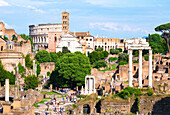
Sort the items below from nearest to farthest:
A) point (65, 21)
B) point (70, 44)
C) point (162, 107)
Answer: point (162, 107)
point (70, 44)
point (65, 21)

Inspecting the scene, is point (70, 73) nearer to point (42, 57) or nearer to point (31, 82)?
point (31, 82)

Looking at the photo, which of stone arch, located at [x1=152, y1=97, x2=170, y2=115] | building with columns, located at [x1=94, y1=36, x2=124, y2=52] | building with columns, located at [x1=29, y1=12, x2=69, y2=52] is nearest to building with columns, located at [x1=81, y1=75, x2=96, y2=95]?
stone arch, located at [x1=152, y1=97, x2=170, y2=115]

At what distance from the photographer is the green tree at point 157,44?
318ft

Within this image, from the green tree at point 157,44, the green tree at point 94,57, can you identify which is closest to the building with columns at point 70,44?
the green tree at point 94,57

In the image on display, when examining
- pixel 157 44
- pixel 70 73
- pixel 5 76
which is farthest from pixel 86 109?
pixel 157 44

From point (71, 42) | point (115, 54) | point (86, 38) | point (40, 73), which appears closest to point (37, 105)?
point (40, 73)

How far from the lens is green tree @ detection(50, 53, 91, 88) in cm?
5788

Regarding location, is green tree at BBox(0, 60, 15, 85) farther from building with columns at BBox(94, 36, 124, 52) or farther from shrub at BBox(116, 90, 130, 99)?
building with columns at BBox(94, 36, 124, 52)

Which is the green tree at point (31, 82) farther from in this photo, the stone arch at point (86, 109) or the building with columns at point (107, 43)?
the building with columns at point (107, 43)

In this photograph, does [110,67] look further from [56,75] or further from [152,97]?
[152,97]

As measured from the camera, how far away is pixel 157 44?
334ft

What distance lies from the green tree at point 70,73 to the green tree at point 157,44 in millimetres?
37896

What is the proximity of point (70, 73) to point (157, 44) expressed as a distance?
48.7 metres

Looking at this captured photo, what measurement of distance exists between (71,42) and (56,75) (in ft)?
136
